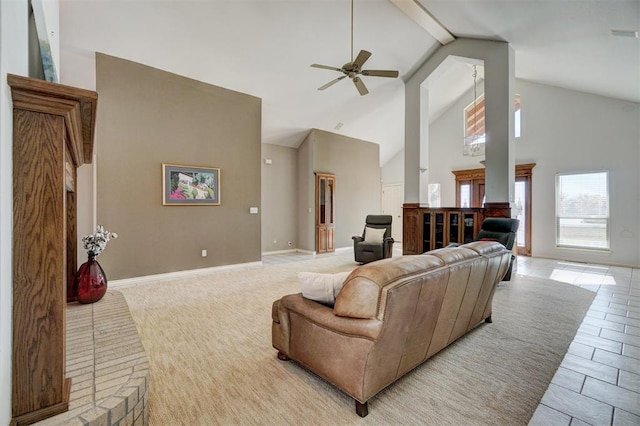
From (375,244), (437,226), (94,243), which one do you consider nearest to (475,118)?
(437,226)

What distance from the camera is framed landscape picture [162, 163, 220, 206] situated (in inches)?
193

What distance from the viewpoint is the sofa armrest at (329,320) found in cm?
151

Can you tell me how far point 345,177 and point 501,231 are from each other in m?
4.47

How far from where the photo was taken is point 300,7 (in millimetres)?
4332

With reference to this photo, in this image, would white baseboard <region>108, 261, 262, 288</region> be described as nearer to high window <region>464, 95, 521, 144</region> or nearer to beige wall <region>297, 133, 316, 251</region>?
beige wall <region>297, 133, 316, 251</region>

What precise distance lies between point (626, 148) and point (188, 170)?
8610 mm

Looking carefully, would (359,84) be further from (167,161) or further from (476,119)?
(476,119)

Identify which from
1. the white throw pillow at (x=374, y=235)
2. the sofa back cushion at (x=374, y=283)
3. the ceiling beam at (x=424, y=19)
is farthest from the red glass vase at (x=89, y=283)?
the ceiling beam at (x=424, y=19)

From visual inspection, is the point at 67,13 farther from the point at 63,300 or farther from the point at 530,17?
the point at 530,17

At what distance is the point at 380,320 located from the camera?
1.50 meters

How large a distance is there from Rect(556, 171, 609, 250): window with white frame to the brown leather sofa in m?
6.07

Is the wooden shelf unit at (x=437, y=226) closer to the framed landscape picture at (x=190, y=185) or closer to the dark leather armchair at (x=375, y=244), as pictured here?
the dark leather armchair at (x=375, y=244)

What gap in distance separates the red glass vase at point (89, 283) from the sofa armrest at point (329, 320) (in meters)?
1.99

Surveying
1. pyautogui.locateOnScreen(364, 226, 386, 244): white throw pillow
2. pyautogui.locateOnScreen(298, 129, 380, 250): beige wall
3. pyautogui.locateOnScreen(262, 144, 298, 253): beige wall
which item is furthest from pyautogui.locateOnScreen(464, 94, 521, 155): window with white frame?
pyautogui.locateOnScreen(262, 144, 298, 253): beige wall
